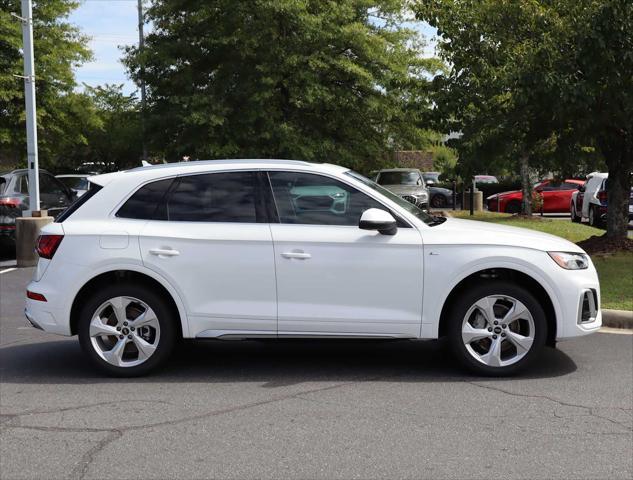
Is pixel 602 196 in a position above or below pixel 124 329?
above

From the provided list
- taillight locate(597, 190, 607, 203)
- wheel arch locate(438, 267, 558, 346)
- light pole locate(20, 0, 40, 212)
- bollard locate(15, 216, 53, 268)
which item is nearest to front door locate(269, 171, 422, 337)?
wheel arch locate(438, 267, 558, 346)

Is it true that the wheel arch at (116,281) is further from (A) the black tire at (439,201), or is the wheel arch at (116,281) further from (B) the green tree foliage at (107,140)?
(A) the black tire at (439,201)

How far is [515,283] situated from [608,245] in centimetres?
742

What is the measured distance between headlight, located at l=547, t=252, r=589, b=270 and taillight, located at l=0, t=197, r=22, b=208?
37.5 ft

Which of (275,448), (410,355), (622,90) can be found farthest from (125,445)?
(622,90)

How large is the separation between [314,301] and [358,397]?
2.76 ft

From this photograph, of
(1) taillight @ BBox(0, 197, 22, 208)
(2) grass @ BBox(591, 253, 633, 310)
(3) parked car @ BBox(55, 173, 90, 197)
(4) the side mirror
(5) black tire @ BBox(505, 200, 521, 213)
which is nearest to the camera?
(4) the side mirror

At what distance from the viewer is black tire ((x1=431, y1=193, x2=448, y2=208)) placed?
36128 millimetres

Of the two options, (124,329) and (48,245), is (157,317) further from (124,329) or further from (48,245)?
(48,245)

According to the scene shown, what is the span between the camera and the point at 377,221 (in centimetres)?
581

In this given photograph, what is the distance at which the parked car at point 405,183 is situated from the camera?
23375 mm

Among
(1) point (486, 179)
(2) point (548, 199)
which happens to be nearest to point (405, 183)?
(2) point (548, 199)

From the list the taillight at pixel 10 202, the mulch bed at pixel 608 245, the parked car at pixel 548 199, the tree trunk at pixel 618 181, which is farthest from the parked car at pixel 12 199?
the parked car at pixel 548 199

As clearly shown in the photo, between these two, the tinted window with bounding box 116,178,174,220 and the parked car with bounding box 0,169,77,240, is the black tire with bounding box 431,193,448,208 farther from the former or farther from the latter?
the tinted window with bounding box 116,178,174,220
